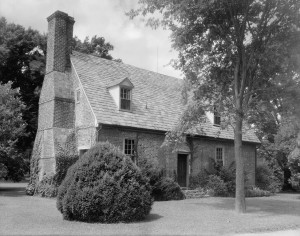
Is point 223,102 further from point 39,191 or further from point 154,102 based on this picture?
point 39,191

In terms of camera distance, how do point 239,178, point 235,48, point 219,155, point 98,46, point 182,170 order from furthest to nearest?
1. point 98,46
2. point 219,155
3. point 182,170
4. point 235,48
5. point 239,178

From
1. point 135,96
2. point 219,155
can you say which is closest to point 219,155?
point 219,155

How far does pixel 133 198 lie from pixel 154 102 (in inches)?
541

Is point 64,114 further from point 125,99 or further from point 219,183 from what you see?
point 219,183

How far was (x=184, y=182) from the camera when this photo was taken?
24531 mm

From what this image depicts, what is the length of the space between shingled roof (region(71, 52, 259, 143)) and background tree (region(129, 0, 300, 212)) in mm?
2240

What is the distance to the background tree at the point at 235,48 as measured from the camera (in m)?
15.5

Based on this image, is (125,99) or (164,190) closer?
(164,190)

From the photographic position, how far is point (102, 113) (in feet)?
68.4

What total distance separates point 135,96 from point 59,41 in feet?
20.1

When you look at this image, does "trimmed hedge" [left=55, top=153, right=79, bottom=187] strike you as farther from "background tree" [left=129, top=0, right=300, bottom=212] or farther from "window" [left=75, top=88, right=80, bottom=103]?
"background tree" [left=129, top=0, right=300, bottom=212]

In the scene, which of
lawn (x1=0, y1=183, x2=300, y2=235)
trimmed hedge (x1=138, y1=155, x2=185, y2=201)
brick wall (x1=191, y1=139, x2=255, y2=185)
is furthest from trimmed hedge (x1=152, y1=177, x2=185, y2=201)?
lawn (x1=0, y1=183, x2=300, y2=235)

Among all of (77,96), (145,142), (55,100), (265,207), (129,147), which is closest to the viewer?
(265,207)

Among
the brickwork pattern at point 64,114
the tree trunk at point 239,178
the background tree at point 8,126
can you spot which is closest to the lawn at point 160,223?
the tree trunk at point 239,178
